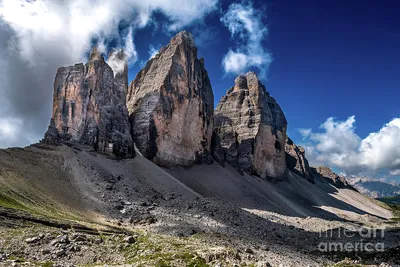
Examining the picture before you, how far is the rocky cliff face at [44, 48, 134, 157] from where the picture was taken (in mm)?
87125

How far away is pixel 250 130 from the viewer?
498 feet

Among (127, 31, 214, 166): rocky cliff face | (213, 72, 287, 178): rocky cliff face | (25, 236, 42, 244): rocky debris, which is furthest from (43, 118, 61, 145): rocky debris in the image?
(213, 72, 287, 178): rocky cliff face

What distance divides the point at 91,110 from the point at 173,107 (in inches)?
1241

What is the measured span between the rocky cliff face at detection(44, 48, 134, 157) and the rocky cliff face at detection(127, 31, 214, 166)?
860cm

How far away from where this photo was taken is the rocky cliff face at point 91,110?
3430 inches

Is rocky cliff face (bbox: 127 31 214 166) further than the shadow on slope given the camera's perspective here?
Yes

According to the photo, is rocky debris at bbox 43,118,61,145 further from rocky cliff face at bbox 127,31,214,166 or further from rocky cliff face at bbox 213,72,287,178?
rocky cliff face at bbox 213,72,287,178

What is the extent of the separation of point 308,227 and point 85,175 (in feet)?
167

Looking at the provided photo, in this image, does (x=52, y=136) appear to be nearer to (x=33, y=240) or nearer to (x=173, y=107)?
(x=173, y=107)

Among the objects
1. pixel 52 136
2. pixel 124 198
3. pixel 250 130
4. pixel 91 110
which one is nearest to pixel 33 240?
pixel 124 198

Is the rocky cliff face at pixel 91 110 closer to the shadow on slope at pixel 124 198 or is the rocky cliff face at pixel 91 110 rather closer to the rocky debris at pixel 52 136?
the rocky debris at pixel 52 136

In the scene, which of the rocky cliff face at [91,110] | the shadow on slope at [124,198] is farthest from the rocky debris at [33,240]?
the rocky cliff face at [91,110]

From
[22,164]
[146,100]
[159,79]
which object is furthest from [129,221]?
[159,79]

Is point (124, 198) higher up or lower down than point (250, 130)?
lower down
